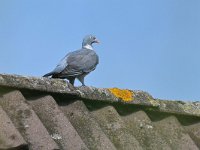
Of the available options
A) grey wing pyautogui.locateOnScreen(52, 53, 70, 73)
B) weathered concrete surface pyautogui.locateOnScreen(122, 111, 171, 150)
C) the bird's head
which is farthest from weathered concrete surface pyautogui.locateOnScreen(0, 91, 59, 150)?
the bird's head

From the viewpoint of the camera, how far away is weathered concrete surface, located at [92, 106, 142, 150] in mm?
3070

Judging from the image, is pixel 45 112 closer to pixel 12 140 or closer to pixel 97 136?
pixel 97 136

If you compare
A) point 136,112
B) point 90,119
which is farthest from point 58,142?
point 136,112

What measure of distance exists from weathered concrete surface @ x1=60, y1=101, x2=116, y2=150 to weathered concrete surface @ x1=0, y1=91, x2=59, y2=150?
281mm

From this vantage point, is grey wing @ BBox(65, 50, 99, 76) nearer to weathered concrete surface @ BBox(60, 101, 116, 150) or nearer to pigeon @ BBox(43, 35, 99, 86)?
pigeon @ BBox(43, 35, 99, 86)

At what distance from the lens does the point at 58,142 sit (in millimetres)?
2754

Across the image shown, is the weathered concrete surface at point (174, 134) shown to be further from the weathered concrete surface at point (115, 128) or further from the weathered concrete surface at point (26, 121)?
the weathered concrete surface at point (26, 121)

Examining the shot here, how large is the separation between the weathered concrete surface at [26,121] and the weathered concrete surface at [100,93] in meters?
0.08

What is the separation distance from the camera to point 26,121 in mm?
2732

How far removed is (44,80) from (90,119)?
11.9 inches

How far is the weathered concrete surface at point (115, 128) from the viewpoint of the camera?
3.07 metres

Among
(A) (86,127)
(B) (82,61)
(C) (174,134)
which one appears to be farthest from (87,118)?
(B) (82,61)

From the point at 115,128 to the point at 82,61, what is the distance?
497 centimetres

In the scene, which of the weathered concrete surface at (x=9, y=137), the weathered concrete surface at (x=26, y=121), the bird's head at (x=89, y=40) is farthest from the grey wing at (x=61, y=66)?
the weathered concrete surface at (x=9, y=137)
